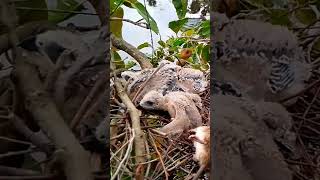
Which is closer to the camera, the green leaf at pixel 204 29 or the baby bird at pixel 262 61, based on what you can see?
the baby bird at pixel 262 61

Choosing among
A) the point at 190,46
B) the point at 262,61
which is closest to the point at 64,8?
the point at 262,61

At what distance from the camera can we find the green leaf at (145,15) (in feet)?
3.14

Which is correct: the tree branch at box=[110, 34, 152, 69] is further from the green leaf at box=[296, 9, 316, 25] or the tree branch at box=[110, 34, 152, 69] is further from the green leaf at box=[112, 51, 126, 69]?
the green leaf at box=[296, 9, 316, 25]

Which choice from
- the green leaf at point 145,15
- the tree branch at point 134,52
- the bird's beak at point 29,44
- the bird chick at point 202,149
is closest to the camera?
the bird's beak at point 29,44

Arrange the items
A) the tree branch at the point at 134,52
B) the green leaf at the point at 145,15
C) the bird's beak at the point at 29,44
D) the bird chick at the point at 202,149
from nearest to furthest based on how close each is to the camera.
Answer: the bird's beak at the point at 29,44 < the bird chick at the point at 202,149 < the green leaf at the point at 145,15 < the tree branch at the point at 134,52

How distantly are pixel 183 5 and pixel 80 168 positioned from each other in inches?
23.4

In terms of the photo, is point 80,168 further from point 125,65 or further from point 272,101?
point 125,65

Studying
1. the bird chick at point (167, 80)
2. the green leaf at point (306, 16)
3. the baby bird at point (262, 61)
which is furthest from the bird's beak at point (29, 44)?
the bird chick at point (167, 80)

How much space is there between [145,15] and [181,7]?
11 centimetres

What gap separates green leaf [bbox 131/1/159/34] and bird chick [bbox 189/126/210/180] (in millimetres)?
280

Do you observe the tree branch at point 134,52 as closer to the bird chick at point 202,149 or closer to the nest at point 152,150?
the nest at point 152,150

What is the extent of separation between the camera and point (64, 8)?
57cm

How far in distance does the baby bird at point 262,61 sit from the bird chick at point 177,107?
33 centimetres

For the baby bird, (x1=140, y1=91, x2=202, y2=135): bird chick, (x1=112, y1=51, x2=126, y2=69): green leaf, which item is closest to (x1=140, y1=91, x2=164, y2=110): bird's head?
(x1=140, y1=91, x2=202, y2=135): bird chick
